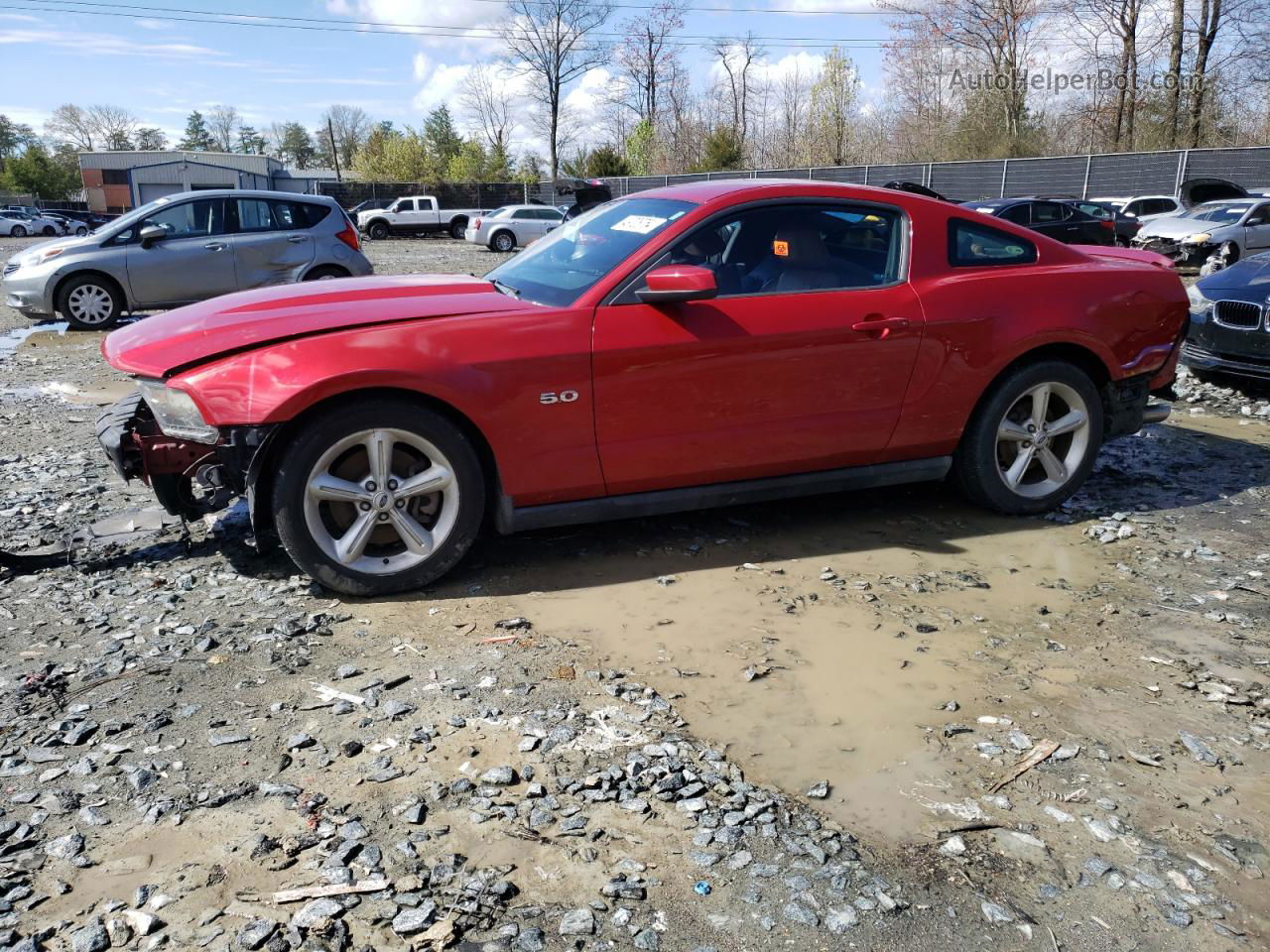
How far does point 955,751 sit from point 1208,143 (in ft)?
139

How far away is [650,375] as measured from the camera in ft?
14.0

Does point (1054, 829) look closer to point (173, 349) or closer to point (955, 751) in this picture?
point (955, 751)

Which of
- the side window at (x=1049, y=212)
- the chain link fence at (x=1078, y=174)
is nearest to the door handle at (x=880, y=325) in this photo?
the side window at (x=1049, y=212)

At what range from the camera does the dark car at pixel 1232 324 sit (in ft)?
26.2

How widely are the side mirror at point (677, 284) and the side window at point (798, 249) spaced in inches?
8.4

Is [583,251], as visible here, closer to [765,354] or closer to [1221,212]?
[765,354]

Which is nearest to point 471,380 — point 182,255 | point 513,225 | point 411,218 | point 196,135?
point 182,255

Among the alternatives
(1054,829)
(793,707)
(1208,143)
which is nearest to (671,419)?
(793,707)

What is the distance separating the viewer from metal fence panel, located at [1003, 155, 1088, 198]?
31.0 meters

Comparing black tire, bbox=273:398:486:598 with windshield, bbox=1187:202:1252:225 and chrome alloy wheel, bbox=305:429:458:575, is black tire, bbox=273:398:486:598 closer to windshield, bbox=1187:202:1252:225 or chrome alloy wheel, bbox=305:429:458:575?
chrome alloy wheel, bbox=305:429:458:575

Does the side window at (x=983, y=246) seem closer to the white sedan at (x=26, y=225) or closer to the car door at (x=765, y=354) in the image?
the car door at (x=765, y=354)

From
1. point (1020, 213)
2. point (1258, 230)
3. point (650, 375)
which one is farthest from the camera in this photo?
point (1020, 213)

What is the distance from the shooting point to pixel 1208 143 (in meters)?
37.5

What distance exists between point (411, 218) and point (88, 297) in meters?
29.1
